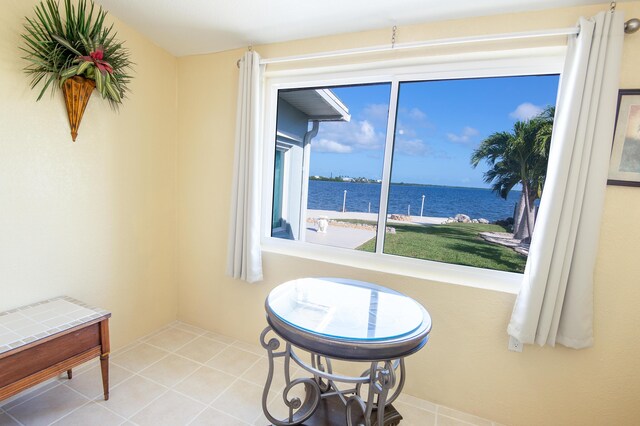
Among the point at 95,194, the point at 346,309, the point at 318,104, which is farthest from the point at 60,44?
the point at 346,309

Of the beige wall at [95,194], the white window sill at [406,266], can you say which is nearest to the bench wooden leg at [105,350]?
the beige wall at [95,194]

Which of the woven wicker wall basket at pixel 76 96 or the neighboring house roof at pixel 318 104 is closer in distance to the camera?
the woven wicker wall basket at pixel 76 96

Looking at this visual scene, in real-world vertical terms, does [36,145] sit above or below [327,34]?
below

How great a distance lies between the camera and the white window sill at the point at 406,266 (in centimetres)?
171

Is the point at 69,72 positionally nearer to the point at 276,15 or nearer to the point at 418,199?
the point at 276,15

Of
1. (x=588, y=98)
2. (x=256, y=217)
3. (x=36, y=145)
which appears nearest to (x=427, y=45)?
(x=588, y=98)

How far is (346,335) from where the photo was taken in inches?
44.4

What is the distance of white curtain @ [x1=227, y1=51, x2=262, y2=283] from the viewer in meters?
2.05

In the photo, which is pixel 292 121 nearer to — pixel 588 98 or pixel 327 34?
pixel 327 34

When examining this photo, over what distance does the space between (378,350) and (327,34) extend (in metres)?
1.98

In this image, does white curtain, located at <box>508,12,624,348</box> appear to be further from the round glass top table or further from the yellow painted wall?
the round glass top table

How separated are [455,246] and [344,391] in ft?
6.89

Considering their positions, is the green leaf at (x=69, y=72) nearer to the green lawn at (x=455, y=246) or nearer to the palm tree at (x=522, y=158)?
the green lawn at (x=455, y=246)

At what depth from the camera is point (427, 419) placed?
170 cm
